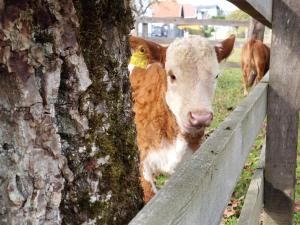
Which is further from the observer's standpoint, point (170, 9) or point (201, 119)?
point (170, 9)

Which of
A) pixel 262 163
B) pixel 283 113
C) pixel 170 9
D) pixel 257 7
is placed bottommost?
pixel 170 9

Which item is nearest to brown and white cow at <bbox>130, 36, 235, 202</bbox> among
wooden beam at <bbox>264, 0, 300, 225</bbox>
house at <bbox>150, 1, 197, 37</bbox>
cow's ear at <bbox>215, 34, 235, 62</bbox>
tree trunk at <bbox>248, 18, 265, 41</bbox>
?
cow's ear at <bbox>215, 34, 235, 62</bbox>

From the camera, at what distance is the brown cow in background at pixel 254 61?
11039mm

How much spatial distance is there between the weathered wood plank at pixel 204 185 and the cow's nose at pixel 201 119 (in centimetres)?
144

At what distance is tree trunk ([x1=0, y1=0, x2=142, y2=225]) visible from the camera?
73 cm

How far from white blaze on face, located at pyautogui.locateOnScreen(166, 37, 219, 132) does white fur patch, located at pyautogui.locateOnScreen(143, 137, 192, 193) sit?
183mm

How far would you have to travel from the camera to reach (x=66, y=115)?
0.83 meters

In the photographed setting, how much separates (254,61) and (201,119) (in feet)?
28.1

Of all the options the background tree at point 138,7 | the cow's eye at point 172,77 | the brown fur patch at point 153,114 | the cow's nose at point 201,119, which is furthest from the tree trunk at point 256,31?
the cow's nose at point 201,119

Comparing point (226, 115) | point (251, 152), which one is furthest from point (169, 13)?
point (251, 152)

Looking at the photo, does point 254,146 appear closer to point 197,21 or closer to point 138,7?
point 197,21

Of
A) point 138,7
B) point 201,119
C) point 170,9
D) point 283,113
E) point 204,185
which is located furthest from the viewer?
point 170,9

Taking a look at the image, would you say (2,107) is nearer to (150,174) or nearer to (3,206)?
(3,206)

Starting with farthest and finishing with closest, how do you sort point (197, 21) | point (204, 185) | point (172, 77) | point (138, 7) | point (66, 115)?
point (138, 7) < point (197, 21) < point (172, 77) < point (204, 185) < point (66, 115)
